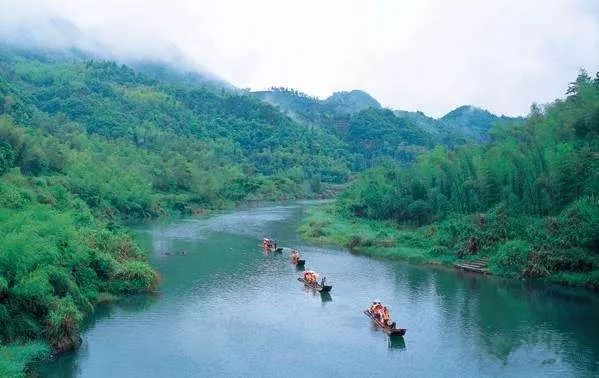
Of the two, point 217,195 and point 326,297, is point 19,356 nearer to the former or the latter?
point 326,297

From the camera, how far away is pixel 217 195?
79812 millimetres

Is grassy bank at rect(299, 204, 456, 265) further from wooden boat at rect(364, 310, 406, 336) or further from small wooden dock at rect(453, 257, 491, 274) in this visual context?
wooden boat at rect(364, 310, 406, 336)

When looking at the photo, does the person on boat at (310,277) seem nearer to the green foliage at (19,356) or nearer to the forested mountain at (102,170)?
the forested mountain at (102,170)

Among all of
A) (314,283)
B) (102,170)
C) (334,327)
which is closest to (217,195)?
(102,170)

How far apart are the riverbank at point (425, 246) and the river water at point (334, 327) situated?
0.99 m

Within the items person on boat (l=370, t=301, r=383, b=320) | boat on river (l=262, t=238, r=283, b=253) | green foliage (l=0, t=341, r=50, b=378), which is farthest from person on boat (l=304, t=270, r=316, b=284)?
green foliage (l=0, t=341, r=50, b=378)

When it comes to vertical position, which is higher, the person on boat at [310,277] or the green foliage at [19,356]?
the person on boat at [310,277]

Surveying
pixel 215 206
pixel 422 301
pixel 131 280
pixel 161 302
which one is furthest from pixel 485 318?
pixel 215 206

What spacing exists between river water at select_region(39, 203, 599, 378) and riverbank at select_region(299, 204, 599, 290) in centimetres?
99

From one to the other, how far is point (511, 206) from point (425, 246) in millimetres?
6018

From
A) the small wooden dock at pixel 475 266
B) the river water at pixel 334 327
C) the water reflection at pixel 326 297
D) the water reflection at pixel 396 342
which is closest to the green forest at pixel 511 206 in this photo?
the small wooden dock at pixel 475 266

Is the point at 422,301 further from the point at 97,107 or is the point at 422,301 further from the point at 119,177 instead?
the point at 97,107

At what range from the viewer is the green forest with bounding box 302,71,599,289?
103ft

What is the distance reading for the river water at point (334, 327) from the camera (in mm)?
20594
